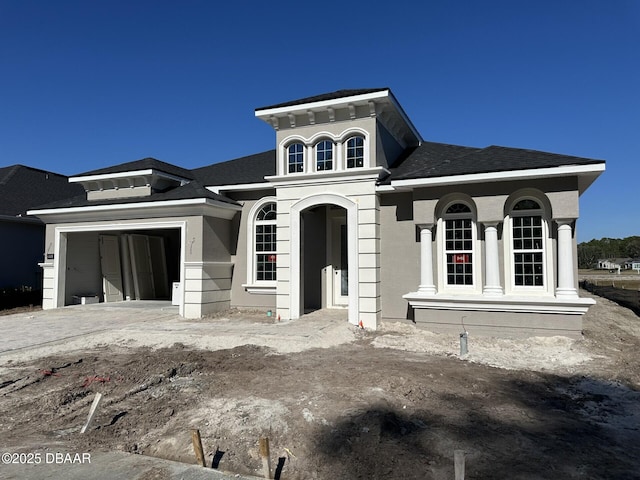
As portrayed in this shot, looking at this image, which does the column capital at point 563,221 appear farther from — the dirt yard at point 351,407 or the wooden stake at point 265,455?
the wooden stake at point 265,455

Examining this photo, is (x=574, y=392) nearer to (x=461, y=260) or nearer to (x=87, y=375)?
(x=461, y=260)

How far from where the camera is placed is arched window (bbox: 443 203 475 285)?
11.0 m

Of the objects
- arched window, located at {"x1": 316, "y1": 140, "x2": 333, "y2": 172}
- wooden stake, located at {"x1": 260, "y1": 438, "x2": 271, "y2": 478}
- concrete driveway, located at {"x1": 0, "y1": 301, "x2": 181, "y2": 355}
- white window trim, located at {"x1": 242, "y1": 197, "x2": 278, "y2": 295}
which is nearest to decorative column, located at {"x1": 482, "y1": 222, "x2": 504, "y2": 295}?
arched window, located at {"x1": 316, "y1": 140, "x2": 333, "y2": 172}

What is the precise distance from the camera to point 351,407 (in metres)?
5.60

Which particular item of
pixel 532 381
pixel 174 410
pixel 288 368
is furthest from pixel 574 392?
pixel 174 410

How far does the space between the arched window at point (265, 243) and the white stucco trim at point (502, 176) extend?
4.73 metres

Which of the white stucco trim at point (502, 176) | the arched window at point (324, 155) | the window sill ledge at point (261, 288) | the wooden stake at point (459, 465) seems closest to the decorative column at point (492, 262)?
the white stucco trim at point (502, 176)

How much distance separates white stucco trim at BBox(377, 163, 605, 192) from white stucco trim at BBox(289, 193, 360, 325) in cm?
152

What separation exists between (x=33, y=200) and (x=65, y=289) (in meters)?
6.61

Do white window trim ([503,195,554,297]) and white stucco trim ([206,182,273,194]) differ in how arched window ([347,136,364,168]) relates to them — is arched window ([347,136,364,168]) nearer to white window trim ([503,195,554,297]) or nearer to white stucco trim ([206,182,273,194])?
white stucco trim ([206,182,273,194])

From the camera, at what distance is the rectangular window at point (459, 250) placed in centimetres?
1104

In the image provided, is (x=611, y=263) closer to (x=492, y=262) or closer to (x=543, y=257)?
(x=543, y=257)

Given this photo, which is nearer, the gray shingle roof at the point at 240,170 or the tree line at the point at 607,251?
the gray shingle roof at the point at 240,170

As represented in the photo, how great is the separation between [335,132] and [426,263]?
15.0 feet
